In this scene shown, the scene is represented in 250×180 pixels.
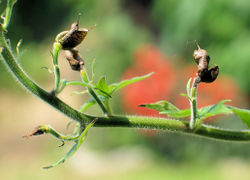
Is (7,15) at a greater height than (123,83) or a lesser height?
greater

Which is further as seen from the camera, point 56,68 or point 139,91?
point 139,91

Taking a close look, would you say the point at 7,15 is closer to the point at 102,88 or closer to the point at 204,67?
the point at 102,88

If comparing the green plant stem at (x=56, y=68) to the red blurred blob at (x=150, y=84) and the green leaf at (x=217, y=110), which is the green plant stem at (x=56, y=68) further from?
the red blurred blob at (x=150, y=84)

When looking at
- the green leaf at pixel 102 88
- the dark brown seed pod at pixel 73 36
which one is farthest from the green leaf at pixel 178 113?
the dark brown seed pod at pixel 73 36

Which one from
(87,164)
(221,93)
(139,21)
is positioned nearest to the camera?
(221,93)

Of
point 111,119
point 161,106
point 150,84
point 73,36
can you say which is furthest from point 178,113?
point 150,84

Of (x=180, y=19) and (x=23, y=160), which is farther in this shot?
(x=23, y=160)

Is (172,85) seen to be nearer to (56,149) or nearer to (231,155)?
(231,155)

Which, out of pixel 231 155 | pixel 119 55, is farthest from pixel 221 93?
pixel 119 55
